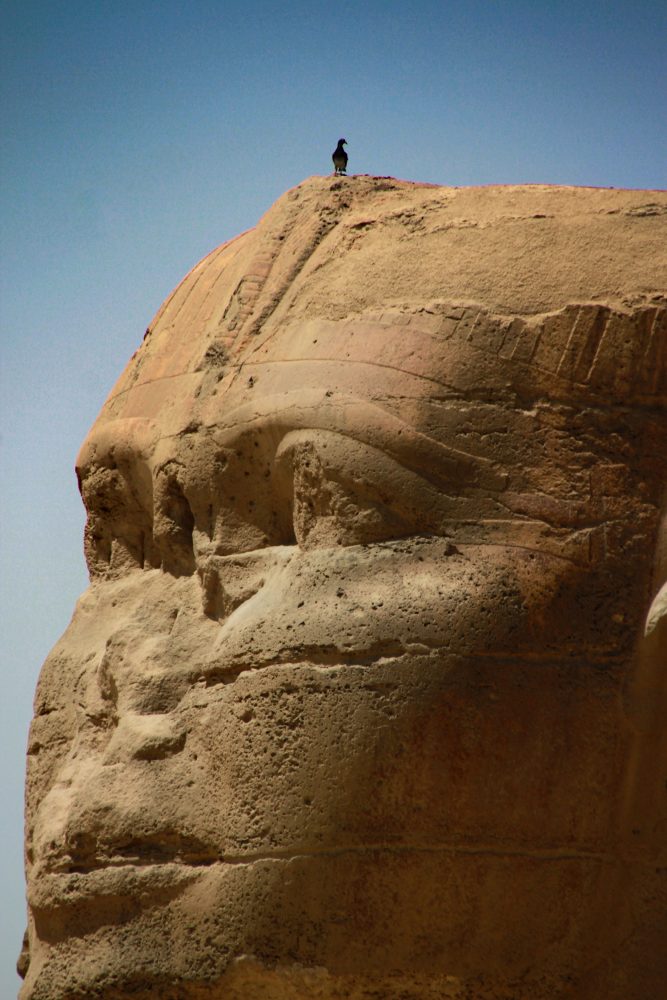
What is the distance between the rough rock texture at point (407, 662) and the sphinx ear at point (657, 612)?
25 millimetres

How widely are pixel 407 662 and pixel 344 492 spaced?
0.55m

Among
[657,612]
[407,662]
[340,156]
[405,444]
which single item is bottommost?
[407,662]

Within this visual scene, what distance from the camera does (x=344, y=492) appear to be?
4797mm

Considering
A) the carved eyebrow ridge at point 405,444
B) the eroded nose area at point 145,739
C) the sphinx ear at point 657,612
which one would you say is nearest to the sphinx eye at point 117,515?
the eroded nose area at point 145,739

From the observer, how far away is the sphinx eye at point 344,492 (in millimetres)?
4762

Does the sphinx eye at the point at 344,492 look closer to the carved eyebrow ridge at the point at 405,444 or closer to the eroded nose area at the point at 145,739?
the carved eyebrow ridge at the point at 405,444

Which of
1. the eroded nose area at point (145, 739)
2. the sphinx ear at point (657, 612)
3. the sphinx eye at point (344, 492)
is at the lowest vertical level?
the eroded nose area at point (145, 739)

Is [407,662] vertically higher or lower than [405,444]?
lower

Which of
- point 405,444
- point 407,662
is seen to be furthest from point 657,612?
point 405,444

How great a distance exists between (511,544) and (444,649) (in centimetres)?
38

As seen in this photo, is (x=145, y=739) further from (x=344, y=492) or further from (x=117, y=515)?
(x=117, y=515)

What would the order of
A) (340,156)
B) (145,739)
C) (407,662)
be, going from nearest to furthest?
(407,662), (145,739), (340,156)

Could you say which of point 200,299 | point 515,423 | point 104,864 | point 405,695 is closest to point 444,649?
point 405,695

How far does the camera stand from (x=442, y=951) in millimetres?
4539
